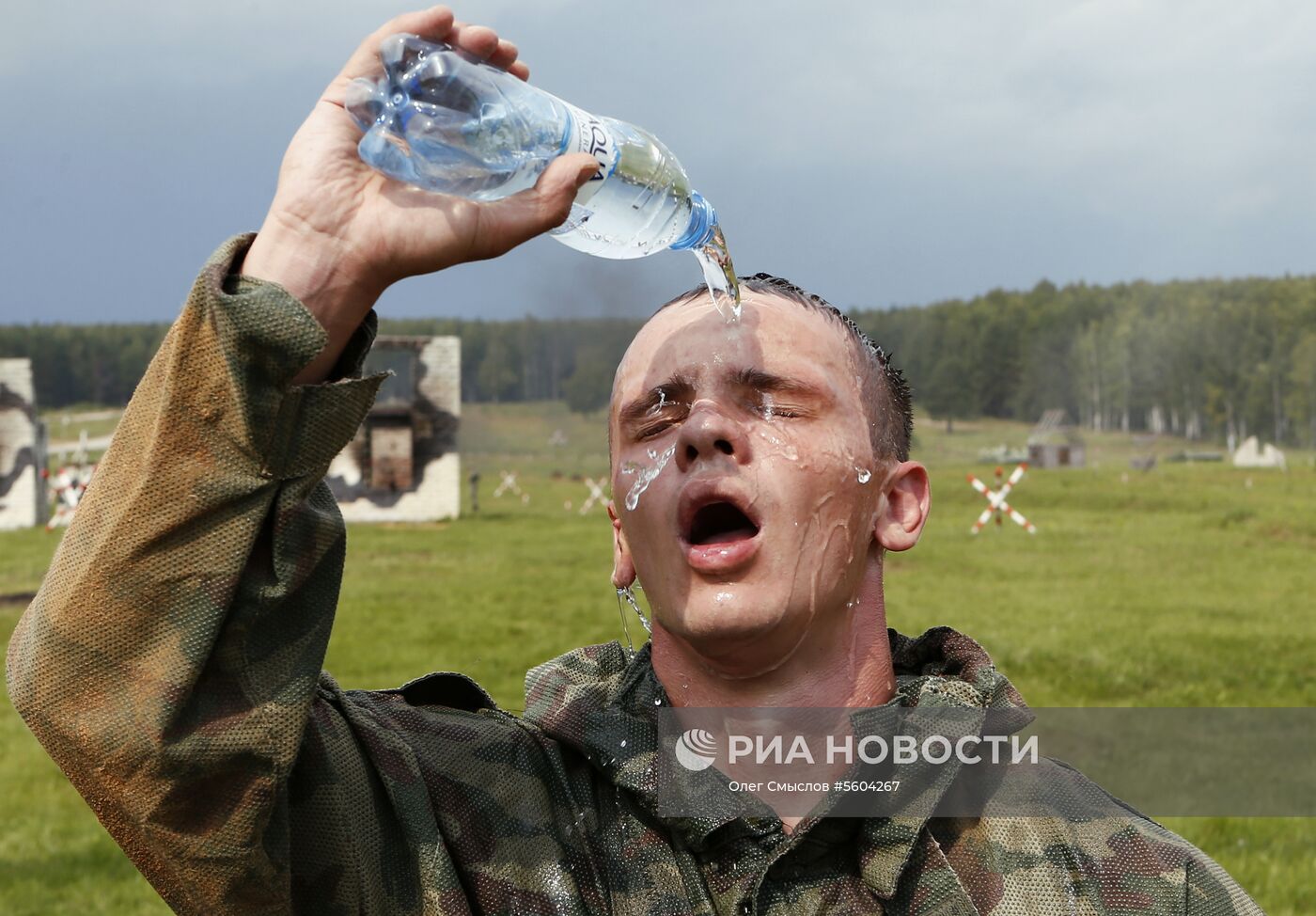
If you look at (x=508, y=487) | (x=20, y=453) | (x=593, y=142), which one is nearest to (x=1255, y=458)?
(x=508, y=487)

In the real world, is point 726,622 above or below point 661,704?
above

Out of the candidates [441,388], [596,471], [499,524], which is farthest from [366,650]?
[596,471]

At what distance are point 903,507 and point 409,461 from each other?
29.0 meters

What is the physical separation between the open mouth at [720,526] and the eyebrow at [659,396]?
0.87 feet

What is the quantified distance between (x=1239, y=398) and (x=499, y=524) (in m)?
61.8

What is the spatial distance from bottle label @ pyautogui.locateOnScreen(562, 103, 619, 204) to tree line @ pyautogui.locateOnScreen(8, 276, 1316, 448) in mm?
68287

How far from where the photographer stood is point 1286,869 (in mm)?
7285

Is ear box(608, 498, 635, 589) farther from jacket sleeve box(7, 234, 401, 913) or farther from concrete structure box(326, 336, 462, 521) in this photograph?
concrete structure box(326, 336, 462, 521)

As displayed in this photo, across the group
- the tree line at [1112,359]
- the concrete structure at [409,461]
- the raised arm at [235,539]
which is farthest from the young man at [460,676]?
the tree line at [1112,359]

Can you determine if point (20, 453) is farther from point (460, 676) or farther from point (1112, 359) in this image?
point (1112, 359)

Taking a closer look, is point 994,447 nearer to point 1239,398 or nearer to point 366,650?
point 1239,398

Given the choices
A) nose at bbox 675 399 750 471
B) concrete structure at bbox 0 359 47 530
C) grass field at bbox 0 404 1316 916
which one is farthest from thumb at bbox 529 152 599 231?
concrete structure at bbox 0 359 47 530

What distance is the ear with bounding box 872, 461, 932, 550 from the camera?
10.5 feet

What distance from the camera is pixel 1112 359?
82.9 metres
